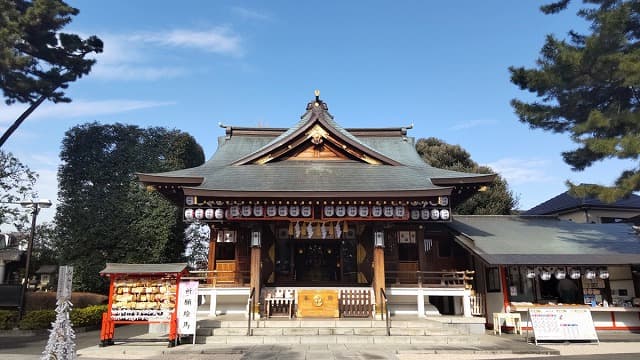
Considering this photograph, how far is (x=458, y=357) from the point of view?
1110 centimetres

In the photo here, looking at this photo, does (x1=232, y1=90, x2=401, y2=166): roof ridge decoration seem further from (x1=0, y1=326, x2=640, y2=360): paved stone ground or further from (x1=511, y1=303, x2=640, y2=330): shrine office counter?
(x1=511, y1=303, x2=640, y2=330): shrine office counter

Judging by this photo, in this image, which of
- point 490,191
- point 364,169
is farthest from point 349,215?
point 490,191

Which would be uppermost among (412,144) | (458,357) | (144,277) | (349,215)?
(412,144)

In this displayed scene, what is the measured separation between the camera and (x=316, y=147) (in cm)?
2019

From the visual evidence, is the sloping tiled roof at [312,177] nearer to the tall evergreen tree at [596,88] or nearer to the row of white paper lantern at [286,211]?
the row of white paper lantern at [286,211]

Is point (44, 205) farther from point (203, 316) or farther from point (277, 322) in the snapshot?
point (277, 322)

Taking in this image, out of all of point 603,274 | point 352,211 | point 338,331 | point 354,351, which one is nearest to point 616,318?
point 603,274

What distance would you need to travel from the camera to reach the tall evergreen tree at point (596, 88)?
482 inches

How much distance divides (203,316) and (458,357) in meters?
10.1

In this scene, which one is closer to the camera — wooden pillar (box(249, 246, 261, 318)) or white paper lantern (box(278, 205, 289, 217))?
wooden pillar (box(249, 246, 261, 318))

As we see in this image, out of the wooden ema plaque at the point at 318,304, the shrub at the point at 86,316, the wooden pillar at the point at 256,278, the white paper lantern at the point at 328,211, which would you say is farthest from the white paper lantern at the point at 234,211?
the shrub at the point at 86,316

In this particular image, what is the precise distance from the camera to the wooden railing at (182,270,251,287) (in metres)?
17.1

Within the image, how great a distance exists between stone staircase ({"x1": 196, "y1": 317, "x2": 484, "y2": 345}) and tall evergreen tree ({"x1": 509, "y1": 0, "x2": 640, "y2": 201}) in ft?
20.2

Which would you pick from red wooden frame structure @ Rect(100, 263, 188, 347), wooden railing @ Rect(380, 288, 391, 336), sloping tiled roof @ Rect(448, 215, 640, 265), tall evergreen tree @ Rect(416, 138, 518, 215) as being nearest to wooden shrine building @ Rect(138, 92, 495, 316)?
wooden railing @ Rect(380, 288, 391, 336)
